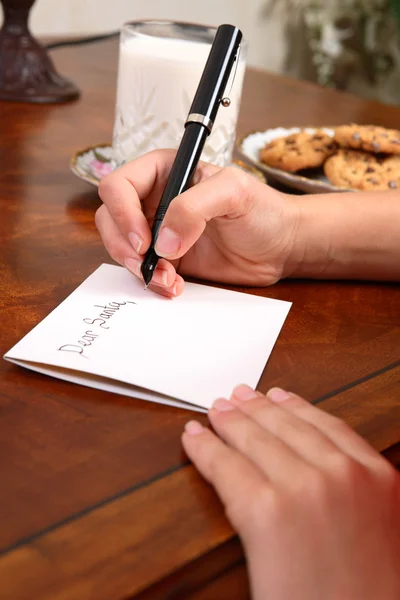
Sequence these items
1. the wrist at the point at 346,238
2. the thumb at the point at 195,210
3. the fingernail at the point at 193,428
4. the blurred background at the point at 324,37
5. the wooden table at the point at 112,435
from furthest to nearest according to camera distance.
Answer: the blurred background at the point at 324,37
the wrist at the point at 346,238
the thumb at the point at 195,210
the fingernail at the point at 193,428
the wooden table at the point at 112,435

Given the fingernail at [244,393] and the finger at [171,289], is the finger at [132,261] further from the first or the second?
the fingernail at [244,393]

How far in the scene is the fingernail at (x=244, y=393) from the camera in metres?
0.54

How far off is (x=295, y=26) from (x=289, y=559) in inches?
120

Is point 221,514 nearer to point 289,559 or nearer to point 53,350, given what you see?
point 289,559

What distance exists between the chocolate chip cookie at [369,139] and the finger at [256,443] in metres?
0.55

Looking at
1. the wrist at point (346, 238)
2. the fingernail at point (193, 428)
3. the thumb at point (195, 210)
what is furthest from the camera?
the wrist at point (346, 238)

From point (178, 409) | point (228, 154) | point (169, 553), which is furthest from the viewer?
point (228, 154)

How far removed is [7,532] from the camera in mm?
407

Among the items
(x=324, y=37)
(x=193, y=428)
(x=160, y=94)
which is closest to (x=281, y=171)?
(x=160, y=94)

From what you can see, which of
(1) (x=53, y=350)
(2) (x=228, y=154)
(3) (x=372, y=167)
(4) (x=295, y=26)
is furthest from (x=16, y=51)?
(4) (x=295, y=26)

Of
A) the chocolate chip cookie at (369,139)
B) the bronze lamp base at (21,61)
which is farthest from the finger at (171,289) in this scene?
the bronze lamp base at (21,61)

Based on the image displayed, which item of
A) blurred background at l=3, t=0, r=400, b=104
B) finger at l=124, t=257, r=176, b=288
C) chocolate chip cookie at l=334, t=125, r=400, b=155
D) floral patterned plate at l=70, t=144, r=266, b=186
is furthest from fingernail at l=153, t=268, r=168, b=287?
blurred background at l=3, t=0, r=400, b=104

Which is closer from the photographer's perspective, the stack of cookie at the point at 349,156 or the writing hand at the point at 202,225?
the writing hand at the point at 202,225

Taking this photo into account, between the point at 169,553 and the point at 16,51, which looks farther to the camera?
the point at 16,51
